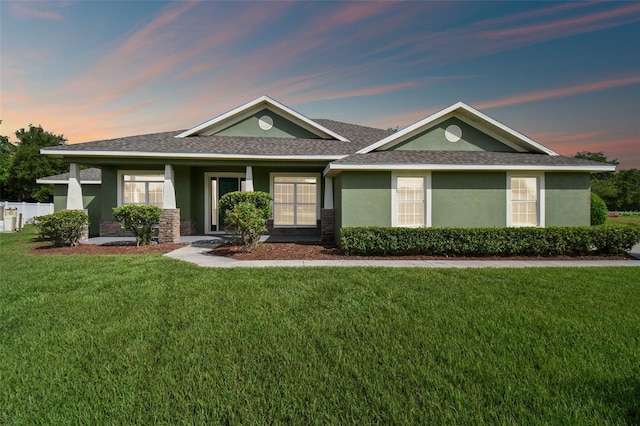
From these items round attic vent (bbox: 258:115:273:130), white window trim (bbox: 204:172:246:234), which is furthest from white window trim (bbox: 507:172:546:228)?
white window trim (bbox: 204:172:246:234)

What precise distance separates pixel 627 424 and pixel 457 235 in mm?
7154

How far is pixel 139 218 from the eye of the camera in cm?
1048

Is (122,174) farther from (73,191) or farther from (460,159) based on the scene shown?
(460,159)

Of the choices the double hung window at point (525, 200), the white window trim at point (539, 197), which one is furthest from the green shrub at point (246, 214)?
the double hung window at point (525, 200)

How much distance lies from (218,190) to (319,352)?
42.2 feet

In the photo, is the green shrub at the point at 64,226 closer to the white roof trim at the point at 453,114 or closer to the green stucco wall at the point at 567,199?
the white roof trim at the point at 453,114

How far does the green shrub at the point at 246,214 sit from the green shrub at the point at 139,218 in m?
3.25

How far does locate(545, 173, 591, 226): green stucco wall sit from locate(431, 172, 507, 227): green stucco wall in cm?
171

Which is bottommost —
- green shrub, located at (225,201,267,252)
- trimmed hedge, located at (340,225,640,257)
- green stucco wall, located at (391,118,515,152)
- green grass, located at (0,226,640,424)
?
green grass, located at (0,226,640,424)

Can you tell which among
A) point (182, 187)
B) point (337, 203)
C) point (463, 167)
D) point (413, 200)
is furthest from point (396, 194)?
point (182, 187)

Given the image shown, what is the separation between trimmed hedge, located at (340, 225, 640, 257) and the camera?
892 cm

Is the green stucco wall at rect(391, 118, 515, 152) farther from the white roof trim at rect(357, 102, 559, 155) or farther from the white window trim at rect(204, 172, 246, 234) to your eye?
the white window trim at rect(204, 172, 246, 234)

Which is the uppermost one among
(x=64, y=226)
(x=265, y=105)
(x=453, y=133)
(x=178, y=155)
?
(x=265, y=105)

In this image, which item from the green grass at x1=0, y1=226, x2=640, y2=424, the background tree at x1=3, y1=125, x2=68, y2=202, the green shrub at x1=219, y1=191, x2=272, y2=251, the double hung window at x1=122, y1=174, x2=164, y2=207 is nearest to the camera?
the green grass at x1=0, y1=226, x2=640, y2=424
